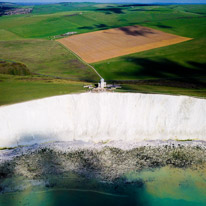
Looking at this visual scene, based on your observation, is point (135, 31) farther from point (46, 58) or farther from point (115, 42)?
point (46, 58)

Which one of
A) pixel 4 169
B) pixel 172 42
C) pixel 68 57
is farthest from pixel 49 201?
pixel 172 42

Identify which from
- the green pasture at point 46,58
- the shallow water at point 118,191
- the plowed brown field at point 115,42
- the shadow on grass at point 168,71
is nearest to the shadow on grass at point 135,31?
the plowed brown field at point 115,42

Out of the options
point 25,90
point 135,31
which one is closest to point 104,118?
point 25,90

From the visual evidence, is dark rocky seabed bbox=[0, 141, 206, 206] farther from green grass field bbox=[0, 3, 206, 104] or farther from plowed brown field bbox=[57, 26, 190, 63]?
plowed brown field bbox=[57, 26, 190, 63]

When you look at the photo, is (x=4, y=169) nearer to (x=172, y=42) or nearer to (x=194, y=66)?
(x=194, y=66)

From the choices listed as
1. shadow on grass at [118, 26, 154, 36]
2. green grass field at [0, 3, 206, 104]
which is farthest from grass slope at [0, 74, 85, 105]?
shadow on grass at [118, 26, 154, 36]

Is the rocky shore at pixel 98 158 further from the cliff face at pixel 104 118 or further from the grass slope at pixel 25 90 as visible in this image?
the grass slope at pixel 25 90
